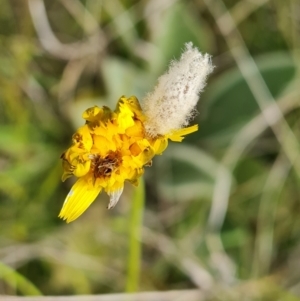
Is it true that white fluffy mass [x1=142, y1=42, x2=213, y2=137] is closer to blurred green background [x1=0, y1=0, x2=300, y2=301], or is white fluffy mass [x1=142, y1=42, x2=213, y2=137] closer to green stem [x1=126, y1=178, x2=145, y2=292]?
green stem [x1=126, y1=178, x2=145, y2=292]

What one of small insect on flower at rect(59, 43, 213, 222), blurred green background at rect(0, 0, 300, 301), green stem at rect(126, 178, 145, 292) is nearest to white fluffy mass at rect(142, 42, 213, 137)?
small insect on flower at rect(59, 43, 213, 222)

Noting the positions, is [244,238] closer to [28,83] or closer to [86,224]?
[86,224]

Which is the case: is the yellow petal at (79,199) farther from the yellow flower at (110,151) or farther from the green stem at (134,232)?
the green stem at (134,232)

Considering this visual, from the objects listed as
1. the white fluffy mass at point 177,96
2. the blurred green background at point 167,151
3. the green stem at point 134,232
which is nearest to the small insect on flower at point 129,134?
the white fluffy mass at point 177,96

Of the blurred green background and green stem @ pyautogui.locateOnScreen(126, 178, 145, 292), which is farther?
the blurred green background

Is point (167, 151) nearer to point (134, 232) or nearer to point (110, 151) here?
point (134, 232)

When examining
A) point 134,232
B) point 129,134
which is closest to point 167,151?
A: point 134,232

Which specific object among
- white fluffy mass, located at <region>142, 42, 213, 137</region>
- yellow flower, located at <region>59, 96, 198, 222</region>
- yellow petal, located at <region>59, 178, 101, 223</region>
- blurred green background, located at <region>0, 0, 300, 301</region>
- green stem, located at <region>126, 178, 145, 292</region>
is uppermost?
blurred green background, located at <region>0, 0, 300, 301</region>
